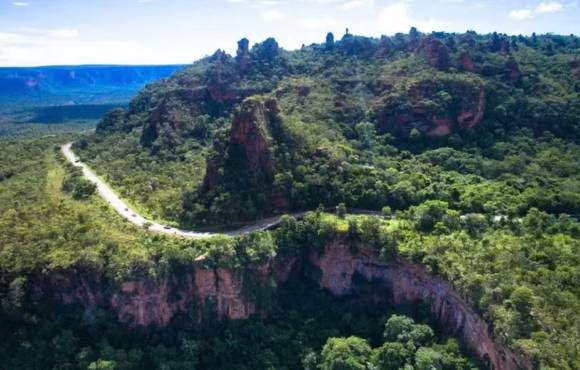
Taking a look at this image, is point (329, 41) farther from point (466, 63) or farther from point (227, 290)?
point (227, 290)

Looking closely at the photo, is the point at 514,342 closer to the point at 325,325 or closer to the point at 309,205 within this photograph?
the point at 325,325

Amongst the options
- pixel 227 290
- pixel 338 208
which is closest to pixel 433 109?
pixel 338 208

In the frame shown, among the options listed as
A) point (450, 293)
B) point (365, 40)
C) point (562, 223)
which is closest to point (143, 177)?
point (450, 293)

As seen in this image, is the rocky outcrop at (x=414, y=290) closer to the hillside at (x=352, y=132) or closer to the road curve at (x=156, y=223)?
the road curve at (x=156, y=223)

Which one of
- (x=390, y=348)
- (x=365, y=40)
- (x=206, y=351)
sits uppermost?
(x=365, y=40)

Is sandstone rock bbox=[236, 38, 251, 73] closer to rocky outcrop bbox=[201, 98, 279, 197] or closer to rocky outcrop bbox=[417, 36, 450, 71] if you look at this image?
rocky outcrop bbox=[417, 36, 450, 71]

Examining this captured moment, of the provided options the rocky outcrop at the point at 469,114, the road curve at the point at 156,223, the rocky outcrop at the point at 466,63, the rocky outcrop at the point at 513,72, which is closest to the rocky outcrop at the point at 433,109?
the rocky outcrop at the point at 469,114

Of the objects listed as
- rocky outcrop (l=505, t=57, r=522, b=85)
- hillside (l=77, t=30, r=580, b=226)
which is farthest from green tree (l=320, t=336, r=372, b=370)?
rocky outcrop (l=505, t=57, r=522, b=85)
